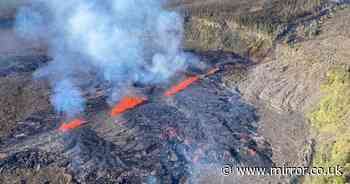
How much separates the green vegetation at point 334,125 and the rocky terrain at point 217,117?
0.35 ft

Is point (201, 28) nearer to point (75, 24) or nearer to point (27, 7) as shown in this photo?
point (75, 24)

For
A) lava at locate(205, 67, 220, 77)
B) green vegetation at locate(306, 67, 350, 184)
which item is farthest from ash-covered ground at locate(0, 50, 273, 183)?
lava at locate(205, 67, 220, 77)

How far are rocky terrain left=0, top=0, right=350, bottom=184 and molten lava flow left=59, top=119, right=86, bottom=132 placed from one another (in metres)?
0.54

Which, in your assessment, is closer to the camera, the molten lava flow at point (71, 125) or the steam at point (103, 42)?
the molten lava flow at point (71, 125)

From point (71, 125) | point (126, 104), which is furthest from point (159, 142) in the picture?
point (71, 125)

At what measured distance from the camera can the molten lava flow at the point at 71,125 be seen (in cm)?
4201

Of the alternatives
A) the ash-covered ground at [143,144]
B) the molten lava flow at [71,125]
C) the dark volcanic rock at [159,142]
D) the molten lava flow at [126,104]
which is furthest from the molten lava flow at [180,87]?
the molten lava flow at [71,125]

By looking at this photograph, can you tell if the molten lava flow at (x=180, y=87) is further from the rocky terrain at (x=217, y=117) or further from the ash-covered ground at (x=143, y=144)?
the ash-covered ground at (x=143, y=144)

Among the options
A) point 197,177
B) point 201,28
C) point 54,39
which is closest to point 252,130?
point 197,177

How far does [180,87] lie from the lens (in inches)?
1957

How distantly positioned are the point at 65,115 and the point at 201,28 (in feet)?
79.0

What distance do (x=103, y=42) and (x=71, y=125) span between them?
1709cm

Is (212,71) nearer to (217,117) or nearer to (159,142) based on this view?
(217,117)

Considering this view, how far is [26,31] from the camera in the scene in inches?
2501
